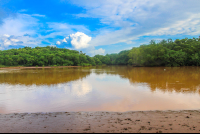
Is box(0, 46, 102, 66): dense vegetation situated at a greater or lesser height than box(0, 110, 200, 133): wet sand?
greater

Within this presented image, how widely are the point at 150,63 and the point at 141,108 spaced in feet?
165

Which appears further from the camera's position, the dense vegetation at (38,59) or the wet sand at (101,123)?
the dense vegetation at (38,59)

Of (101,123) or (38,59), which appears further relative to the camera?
(38,59)

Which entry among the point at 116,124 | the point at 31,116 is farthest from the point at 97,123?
the point at 31,116

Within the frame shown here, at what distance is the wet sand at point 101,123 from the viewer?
3.68 meters

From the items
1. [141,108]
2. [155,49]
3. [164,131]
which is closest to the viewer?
[164,131]

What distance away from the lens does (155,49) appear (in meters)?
50.8

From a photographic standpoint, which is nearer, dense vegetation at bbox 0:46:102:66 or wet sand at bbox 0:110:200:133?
wet sand at bbox 0:110:200:133

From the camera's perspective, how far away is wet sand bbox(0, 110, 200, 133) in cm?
368

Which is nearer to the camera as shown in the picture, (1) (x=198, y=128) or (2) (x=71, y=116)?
(1) (x=198, y=128)

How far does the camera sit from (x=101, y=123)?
4125mm

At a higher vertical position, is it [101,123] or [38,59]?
[38,59]

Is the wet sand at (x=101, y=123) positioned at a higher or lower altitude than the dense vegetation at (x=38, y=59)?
lower

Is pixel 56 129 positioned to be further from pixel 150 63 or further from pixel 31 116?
A: pixel 150 63
